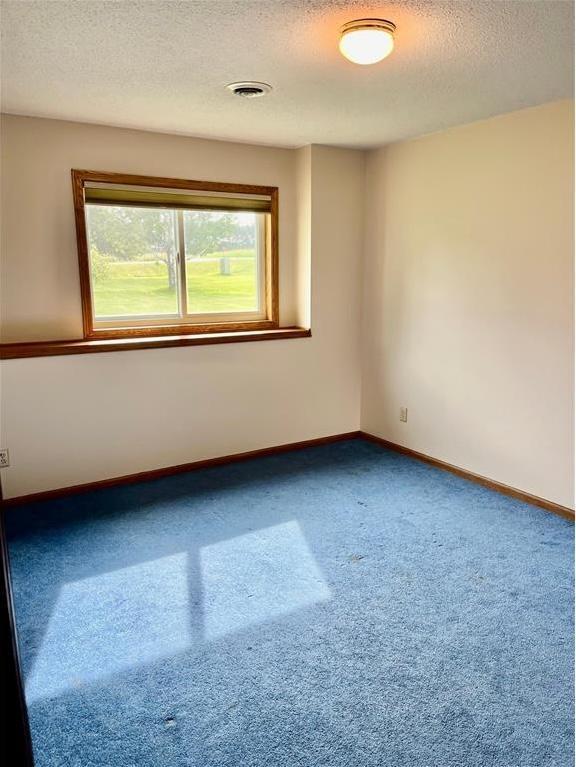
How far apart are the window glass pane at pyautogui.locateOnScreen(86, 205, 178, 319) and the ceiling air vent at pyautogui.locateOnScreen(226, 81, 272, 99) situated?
1194 millimetres

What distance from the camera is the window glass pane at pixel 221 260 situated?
3971mm

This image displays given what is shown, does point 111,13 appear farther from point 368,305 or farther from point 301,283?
point 368,305

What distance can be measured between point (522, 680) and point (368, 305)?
3027 mm

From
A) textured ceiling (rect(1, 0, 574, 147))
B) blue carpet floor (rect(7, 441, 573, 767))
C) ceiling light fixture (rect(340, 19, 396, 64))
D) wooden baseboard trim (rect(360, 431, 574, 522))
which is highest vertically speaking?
textured ceiling (rect(1, 0, 574, 147))

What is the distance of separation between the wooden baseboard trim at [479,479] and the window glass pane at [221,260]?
58.5 inches

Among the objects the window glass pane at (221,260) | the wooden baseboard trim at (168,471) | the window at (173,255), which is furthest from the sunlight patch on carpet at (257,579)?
the window glass pane at (221,260)

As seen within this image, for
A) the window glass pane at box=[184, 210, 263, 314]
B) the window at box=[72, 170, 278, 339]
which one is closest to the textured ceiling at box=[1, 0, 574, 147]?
the window at box=[72, 170, 278, 339]

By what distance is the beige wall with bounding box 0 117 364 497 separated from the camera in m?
3.36

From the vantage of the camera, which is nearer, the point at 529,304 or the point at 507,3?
the point at 507,3

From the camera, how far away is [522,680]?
1970 mm

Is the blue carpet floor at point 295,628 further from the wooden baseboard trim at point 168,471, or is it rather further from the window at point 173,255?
the window at point 173,255

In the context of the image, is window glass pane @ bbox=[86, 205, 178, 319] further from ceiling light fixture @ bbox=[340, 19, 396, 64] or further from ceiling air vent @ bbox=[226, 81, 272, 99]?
ceiling light fixture @ bbox=[340, 19, 396, 64]

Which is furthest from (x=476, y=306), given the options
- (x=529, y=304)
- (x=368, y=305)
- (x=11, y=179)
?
(x=11, y=179)

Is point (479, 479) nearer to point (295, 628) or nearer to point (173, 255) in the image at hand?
point (295, 628)
